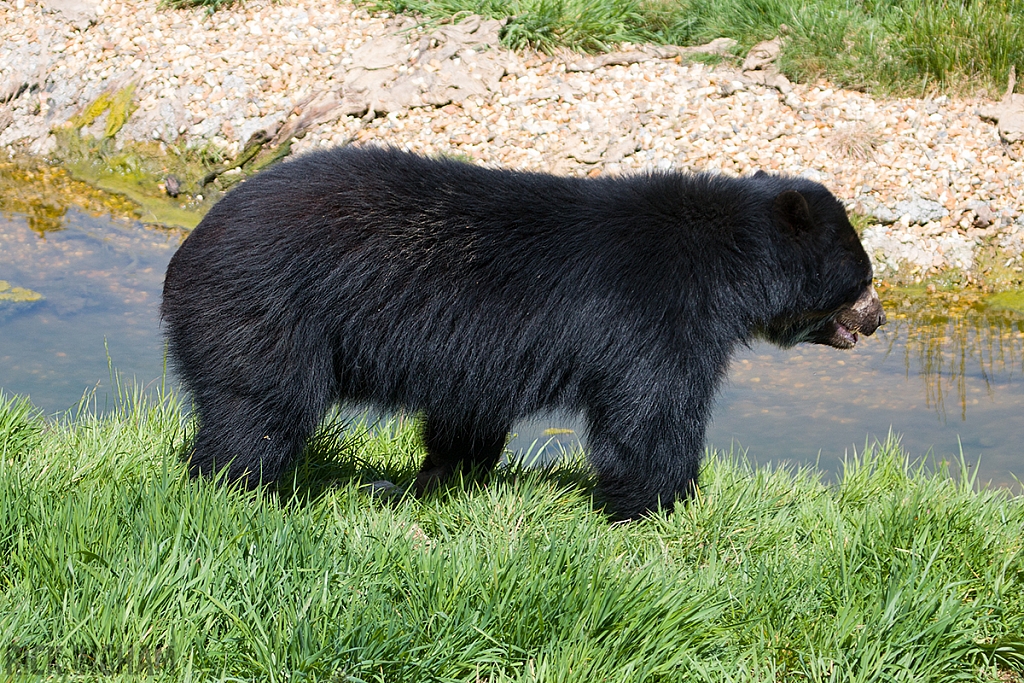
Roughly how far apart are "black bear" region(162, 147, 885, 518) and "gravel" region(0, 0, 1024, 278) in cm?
397

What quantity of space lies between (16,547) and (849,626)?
2.50m

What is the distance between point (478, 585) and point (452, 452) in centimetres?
139

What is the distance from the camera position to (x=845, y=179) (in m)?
7.88

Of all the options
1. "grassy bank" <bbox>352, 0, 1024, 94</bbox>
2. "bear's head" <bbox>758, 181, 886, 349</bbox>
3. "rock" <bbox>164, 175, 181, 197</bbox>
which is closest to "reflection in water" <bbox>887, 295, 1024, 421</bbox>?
"bear's head" <bbox>758, 181, 886, 349</bbox>

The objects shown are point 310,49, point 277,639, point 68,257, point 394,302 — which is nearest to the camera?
point 277,639

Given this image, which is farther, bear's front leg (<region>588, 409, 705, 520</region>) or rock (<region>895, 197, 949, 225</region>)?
rock (<region>895, 197, 949, 225</region>)

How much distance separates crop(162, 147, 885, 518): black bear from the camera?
3.42m

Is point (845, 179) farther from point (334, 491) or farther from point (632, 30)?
point (334, 491)

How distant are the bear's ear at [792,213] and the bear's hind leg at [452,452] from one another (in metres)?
1.38

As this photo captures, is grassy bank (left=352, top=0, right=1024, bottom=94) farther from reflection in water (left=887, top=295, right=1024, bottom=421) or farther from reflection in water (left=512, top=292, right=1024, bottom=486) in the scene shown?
reflection in water (left=512, top=292, right=1024, bottom=486)

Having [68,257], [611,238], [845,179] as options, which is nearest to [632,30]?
[845,179]

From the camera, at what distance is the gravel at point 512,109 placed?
307 inches

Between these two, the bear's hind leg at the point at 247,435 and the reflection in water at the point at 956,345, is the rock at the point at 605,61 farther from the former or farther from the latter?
the bear's hind leg at the point at 247,435

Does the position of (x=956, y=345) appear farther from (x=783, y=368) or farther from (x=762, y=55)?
(x=762, y=55)
